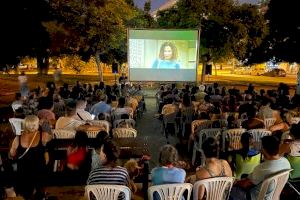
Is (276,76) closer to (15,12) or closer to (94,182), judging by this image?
(15,12)

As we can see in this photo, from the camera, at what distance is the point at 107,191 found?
14.8ft

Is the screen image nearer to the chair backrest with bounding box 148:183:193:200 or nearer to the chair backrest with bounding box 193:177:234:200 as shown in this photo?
the chair backrest with bounding box 193:177:234:200

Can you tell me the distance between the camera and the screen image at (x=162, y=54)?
18.5m

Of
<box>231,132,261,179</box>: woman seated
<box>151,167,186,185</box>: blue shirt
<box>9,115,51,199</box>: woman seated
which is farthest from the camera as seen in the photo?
<box>231,132,261,179</box>: woman seated

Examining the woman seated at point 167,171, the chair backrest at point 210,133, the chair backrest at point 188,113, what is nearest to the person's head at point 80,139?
the woman seated at point 167,171

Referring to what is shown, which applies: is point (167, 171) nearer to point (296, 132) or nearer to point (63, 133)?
point (296, 132)

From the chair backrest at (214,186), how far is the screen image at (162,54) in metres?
14.1

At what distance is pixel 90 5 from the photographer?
2195 centimetres

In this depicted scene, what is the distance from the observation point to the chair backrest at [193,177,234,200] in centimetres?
477

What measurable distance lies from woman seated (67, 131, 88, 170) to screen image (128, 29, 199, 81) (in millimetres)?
12924

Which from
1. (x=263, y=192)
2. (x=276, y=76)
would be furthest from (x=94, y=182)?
(x=276, y=76)

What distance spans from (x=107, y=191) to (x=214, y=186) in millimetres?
1259

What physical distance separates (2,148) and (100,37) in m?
13.9

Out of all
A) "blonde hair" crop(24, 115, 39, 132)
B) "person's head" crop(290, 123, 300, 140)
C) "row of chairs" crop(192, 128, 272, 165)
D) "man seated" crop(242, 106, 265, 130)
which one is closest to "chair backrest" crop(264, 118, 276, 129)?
"man seated" crop(242, 106, 265, 130)
